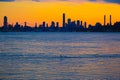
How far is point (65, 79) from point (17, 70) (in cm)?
659

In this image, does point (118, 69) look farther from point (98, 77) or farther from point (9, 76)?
point (9, 76)

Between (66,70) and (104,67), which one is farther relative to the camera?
(104,67)

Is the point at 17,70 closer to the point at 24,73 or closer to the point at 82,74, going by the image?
the point at 24,73

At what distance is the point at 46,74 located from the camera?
106 feet

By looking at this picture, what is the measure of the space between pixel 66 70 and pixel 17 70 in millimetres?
3991

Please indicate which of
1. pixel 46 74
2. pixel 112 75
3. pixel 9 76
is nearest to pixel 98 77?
pixel 112 75

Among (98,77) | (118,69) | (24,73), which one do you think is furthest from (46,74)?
(118,69)

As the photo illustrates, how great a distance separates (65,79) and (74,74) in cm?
251

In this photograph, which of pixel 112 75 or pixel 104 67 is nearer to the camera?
pixel 112 75

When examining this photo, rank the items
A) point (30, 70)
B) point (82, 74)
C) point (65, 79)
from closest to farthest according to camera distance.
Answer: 1. point (65, 79)
2. point (82, 74)
3. point (30, 70)

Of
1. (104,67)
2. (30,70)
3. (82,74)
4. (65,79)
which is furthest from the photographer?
A: (104,67)

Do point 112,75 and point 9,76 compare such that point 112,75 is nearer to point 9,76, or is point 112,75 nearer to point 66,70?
point 66,70

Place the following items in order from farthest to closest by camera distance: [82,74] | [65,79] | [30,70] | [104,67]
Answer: [104,67] < [30,70] < [82,74] < [65,79]

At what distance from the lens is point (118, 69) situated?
35.3 metres
